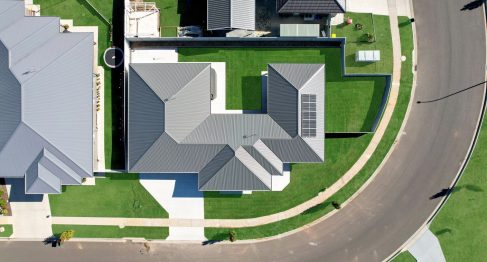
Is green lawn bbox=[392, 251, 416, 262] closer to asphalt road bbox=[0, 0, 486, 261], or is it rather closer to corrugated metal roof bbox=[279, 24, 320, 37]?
asphalt road bbox=[0, 0, 486, 261]

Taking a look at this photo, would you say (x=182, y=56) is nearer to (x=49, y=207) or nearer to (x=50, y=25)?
(x=50, y=25)

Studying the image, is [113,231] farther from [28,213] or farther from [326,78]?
[326,78]

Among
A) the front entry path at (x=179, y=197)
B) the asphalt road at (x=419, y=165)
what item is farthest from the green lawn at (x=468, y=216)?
the front entry path at (x=179, y=197)

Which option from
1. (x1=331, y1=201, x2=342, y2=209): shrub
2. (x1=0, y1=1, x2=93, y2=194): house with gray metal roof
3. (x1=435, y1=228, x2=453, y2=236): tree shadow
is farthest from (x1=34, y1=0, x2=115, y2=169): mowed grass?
→ (x1=435, y1=228, x2=453, y2=236): tree shadow

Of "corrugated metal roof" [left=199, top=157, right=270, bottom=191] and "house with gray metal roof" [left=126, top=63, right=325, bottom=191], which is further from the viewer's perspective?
"corrugated metal roof" [left=199, top=157, right=270, bottom=191]

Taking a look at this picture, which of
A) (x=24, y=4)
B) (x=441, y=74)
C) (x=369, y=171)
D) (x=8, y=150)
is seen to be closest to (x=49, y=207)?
(x=8, y=150)
